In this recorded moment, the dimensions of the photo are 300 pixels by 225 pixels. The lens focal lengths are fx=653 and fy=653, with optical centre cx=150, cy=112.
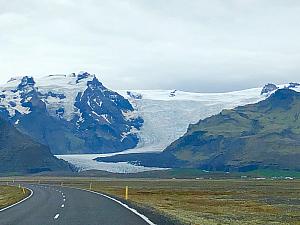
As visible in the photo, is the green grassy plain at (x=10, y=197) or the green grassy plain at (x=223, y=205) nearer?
the green grassy plain at (x=223, y=205)

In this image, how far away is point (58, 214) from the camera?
4006 cm

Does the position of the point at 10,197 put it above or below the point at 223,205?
below

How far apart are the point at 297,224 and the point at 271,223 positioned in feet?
4.91

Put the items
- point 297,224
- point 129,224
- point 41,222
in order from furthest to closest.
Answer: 1. point 297,224
2. point 41,222
3. point 129,224

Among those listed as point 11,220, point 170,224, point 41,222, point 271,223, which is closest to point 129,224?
point 170,224

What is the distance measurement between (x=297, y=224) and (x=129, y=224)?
37.1 ft

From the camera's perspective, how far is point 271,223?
124 feet

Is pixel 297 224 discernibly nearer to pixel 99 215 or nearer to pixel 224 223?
pixel 224 223

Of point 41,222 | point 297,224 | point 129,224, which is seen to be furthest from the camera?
point 297,224

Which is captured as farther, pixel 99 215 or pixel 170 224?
pixel 99 215

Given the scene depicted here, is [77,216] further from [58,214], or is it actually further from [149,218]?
[149,218]

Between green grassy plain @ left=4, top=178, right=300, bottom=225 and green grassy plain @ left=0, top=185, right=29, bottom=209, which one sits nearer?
green grassy plain @ left=4, top=178, right=300, bottom=225

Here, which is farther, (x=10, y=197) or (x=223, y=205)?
(x=10, y=197)

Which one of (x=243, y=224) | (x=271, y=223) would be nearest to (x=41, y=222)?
(x=243, y=224)
